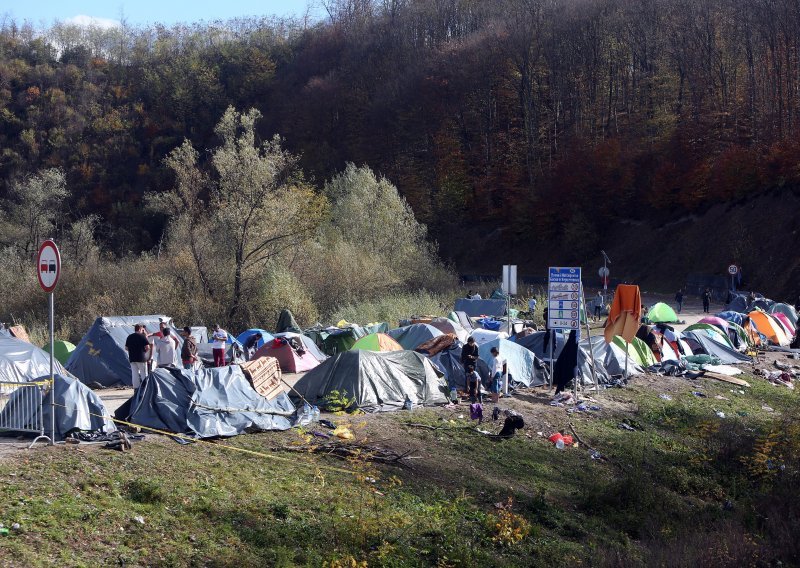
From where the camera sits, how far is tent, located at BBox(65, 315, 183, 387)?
65.1ft

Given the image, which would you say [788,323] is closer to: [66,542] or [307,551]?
[307,551]

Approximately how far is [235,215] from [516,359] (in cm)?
1732

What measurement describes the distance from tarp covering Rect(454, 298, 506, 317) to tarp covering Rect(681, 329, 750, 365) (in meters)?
9.65

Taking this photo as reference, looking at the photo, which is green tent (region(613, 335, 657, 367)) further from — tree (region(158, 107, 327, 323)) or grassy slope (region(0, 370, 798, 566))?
tree (region(158, 107, 327, 323))

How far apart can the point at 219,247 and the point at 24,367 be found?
54.5ft

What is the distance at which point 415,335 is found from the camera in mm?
23188

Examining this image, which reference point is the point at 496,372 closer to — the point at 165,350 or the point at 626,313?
the point at 626,313

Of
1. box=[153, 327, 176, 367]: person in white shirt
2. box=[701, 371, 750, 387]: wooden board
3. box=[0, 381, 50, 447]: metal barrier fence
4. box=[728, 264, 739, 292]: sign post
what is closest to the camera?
box=[0, 381, 50, 447]: metal barrier fence

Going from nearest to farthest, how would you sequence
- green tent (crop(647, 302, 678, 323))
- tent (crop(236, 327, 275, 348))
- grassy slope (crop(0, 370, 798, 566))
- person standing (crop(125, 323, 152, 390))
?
1. grassy slope (crop(0, 370, 798, 566))
2. person standing (crop(125, 323, 152, 390))
3. tent (crop(236, 327, 275, 348))
4. green tent (crop(647, 302, 678, 323))

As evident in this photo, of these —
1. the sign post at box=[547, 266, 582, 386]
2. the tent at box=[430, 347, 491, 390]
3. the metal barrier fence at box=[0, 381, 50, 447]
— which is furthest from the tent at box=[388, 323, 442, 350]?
the metal barrier fence at box=[0, 381, 50, 447]

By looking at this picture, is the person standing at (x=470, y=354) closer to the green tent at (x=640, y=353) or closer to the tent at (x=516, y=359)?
the tent at (x=516, y=359)

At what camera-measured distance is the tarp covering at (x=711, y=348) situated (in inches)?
1027

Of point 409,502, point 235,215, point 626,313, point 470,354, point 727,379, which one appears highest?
point 235,215

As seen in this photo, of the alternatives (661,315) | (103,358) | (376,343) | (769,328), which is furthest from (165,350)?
(769,328)
